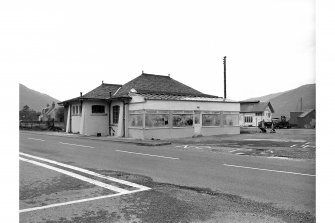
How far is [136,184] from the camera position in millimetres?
8086

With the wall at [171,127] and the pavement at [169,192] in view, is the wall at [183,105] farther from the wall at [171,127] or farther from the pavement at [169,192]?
the pavement at [169,192]

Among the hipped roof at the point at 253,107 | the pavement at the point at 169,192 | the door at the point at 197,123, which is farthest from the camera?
the hipped roof at the point at 253,107

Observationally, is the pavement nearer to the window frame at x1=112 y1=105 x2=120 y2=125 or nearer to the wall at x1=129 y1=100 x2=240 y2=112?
the wall at x1=129 y1=100 x2=240 y2=112

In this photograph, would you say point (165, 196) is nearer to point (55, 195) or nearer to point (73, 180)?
point (55, 195)

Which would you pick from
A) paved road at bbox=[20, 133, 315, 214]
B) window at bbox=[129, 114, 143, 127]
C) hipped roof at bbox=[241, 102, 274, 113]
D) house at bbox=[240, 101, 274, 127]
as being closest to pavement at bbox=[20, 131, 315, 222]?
paved road at bbox=[20, 133, 315, 214]

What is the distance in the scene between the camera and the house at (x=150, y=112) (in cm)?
2675

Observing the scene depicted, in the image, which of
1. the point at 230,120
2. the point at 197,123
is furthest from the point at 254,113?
the point at 197,123

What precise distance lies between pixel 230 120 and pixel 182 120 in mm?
6986

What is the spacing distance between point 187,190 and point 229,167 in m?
3.85

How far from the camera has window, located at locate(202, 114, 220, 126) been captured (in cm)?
3016

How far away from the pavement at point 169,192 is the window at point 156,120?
14.7 metres

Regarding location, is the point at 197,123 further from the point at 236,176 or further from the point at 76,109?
the point at 236,176

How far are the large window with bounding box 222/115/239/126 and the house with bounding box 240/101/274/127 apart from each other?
33882 millimetres

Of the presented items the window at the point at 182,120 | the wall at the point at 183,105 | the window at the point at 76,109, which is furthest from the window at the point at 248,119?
the window at the point at 76,109
